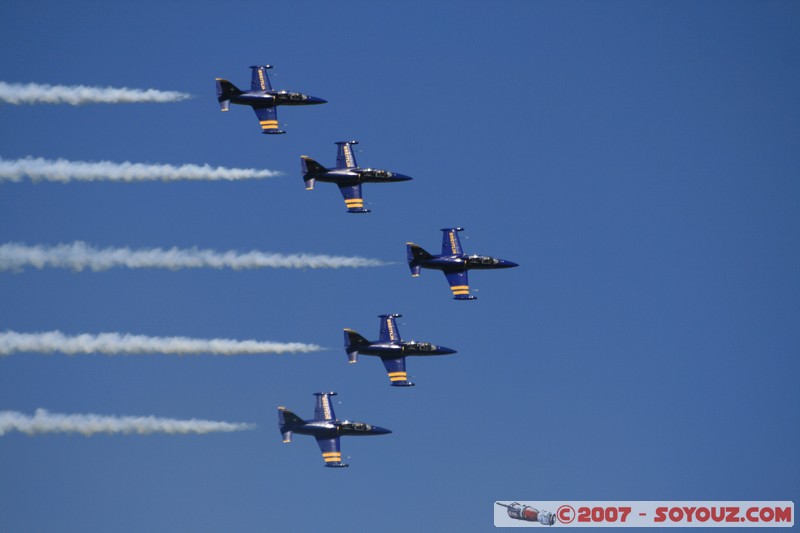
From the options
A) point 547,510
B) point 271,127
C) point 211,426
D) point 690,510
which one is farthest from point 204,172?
point 690,510

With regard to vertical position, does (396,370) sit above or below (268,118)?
below

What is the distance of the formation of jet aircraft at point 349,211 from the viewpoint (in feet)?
330

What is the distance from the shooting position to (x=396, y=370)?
339ft

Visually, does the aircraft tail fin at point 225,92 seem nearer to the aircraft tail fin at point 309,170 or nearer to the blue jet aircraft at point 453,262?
the aircraft tail fin at point 309,170

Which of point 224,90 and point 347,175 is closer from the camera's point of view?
point 224,90

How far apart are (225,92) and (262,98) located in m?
2.15

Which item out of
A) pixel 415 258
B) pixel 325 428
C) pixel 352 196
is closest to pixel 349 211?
pixel 352 196

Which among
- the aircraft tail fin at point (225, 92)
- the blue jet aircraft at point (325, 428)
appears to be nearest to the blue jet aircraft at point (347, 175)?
the aircraft tail fin at point (225, 92)

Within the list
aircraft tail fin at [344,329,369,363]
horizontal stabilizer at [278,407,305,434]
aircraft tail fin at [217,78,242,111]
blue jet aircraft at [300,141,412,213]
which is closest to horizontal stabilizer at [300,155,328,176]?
blue jet aircraft at [300,141,412,213]

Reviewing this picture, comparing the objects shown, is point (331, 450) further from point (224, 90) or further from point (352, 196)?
point (224, 90)

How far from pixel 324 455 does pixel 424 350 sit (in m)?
8.57

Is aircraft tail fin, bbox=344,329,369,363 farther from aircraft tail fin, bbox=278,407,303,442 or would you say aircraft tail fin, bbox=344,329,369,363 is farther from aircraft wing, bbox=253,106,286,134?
aircraft wing, bbox=253,106,286,134

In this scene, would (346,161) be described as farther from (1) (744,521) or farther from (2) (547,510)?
(1) (744,521)

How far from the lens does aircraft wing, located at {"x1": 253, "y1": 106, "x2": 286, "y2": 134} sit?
101m
